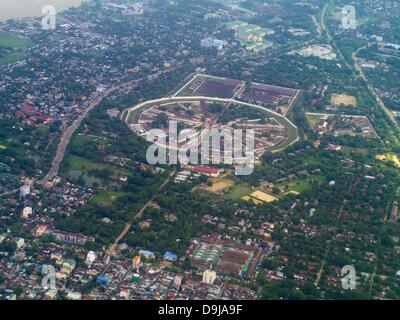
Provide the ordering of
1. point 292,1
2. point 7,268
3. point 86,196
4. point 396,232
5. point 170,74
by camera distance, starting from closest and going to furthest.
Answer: point 7,268
point 396,232
point 86,196
point 170,74
point 292,1

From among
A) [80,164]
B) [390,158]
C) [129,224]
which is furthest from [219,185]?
[390,158]

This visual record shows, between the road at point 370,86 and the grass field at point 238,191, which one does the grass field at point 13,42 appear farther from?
the grass field at point 238,191

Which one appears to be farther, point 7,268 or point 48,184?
point 48,184

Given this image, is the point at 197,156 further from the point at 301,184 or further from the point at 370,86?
the point at 370,86

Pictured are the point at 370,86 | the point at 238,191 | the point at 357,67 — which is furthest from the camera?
the point at 357,67

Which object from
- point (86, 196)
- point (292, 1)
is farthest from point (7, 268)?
point (292, 1)

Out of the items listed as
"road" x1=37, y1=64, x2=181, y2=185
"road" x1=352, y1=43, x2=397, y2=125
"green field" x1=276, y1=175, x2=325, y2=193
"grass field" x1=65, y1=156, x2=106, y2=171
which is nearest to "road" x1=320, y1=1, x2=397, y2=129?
"road" x1=352, y1=43, x2=397, y2=125

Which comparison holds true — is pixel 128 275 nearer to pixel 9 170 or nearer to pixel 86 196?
pixel 86 196

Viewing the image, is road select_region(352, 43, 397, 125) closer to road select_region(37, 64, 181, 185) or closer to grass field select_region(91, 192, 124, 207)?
road select_region(37, 64, 181, 185)
